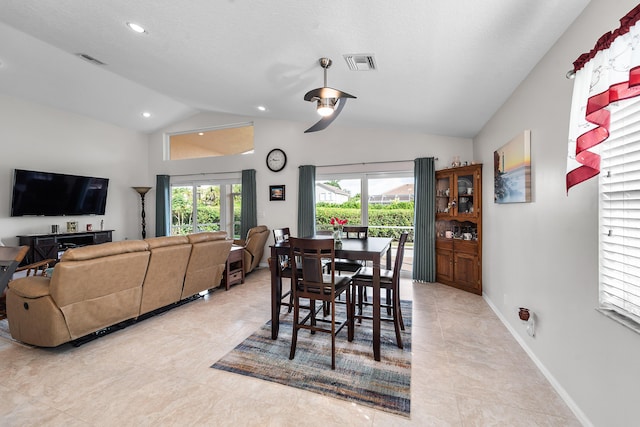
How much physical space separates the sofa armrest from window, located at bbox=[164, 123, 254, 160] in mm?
4443

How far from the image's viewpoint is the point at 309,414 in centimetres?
183

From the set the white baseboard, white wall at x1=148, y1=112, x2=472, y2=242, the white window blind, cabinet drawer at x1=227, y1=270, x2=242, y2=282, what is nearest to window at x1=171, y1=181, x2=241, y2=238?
white wall at x1=148, y1=112, x2=472, y2=242

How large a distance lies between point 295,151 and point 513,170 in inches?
160

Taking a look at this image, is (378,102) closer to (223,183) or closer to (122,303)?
(122,303)

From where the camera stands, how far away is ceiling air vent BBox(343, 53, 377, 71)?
8.58 ft

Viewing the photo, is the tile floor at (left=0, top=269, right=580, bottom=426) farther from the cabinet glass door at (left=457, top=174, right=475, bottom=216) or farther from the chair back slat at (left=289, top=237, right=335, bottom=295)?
the cabinet glass door at (left=457, top=174, right=475, bottom=216)

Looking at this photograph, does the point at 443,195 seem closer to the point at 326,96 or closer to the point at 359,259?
the point at 359,259

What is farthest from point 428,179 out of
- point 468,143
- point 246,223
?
point 246,223

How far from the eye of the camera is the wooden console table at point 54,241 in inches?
185

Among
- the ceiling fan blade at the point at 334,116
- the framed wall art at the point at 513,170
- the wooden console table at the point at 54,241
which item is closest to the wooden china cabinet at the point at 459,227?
the framed wall art at the point at 513,170

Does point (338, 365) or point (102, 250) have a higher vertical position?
point (102, 250)

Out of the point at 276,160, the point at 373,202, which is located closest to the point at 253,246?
the point at 276,160

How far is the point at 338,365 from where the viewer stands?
7.79 feet

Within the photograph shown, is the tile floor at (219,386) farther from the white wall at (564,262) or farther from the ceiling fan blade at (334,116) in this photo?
the ceiling fan blade at (334,116)
